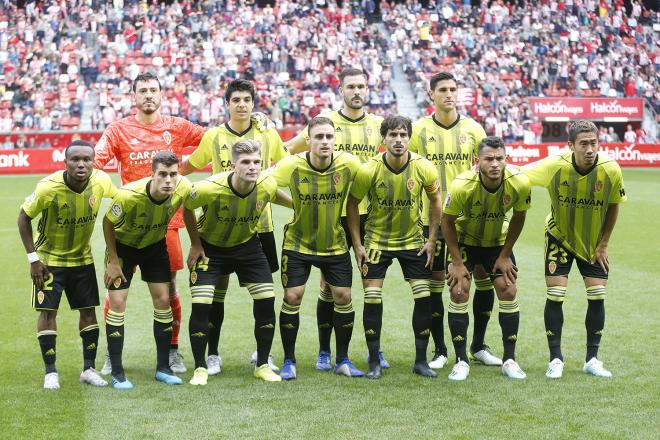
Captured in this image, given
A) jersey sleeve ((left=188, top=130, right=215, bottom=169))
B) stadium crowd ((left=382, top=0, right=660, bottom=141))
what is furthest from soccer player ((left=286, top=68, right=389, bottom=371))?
stadium crowd ((left=382, top=0, right=660, bottom=141))

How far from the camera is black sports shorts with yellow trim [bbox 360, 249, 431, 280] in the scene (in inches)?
301

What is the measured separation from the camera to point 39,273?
23.4 ft

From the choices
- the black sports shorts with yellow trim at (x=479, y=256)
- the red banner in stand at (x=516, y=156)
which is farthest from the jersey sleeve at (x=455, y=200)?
the red banner in stand at (x=516, y=156)

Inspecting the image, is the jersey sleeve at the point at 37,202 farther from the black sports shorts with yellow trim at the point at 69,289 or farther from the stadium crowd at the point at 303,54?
the stadium crowd at the point at 303,54

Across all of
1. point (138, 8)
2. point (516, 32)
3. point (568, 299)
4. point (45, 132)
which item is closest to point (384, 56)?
point (516, 32)

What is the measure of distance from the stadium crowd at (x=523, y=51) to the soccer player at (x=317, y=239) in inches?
1137

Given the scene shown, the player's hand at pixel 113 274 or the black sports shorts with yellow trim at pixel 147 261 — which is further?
the black sports shorts with yellow trim at pixel 147 261

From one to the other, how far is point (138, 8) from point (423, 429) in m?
37.3

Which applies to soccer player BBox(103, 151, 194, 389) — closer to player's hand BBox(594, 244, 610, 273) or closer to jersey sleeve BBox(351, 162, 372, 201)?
jersey sleeve BBox(351, 162, 372, 201)

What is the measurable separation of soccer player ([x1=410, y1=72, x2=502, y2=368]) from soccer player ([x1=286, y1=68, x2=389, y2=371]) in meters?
0.40

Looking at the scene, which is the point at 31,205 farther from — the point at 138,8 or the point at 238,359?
the point at 138,8

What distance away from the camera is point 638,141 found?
1449 inches

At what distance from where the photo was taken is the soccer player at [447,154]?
810cm

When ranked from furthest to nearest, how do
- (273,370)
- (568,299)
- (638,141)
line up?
(638,141) < (568,299) < (273,370)
